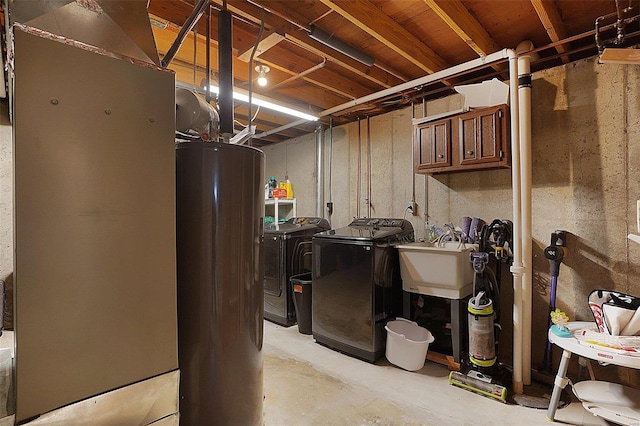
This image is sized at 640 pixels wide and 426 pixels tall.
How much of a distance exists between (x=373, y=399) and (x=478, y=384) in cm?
82

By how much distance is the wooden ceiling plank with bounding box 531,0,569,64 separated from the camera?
199 centimetres

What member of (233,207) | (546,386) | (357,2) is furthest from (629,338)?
(357,2)

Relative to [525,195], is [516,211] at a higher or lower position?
lower

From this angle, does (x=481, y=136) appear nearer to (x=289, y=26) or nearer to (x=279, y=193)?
(x=289, y=26)

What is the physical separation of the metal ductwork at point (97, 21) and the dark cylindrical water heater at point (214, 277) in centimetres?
38

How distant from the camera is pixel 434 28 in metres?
2.47

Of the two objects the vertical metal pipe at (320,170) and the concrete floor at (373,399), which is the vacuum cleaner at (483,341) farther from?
the vertical metal pipe at (320,170)

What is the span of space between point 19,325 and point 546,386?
3.24 meters

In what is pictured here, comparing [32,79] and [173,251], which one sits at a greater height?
[32,79]

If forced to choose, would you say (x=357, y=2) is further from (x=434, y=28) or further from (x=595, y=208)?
(x=595, y=208)

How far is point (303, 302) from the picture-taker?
3643mm

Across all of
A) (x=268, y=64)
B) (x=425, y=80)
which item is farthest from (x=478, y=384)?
(x=268, y=64)

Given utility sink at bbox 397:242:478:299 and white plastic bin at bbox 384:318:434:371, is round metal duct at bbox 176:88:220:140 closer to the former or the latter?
utility sink at bbox 397:242:478:299

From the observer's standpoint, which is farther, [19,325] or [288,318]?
[288,318]
